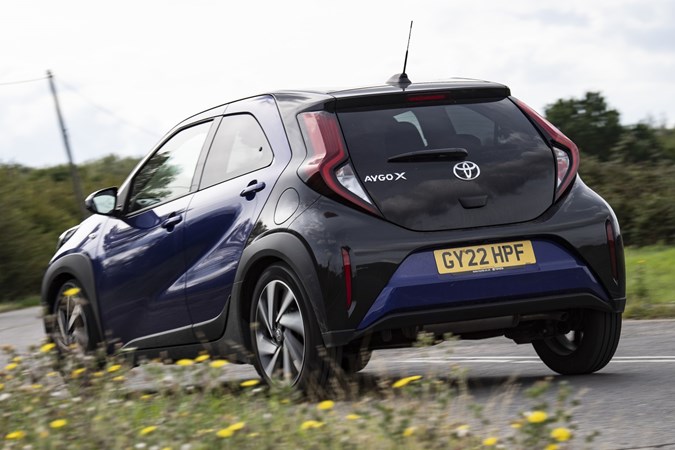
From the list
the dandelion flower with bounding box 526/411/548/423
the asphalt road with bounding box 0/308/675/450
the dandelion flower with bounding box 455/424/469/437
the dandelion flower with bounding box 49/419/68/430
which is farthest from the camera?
the asphalt road with bounding box 0/308/675/450

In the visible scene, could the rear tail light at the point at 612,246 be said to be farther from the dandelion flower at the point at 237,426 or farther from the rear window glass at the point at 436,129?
the dandelion flower at the point at 237,426

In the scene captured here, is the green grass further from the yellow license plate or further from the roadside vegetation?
the roadside vegetation

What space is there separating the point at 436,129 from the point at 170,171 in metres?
2.05

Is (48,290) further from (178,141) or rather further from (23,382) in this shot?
(23,382)

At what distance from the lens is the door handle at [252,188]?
6782 mm

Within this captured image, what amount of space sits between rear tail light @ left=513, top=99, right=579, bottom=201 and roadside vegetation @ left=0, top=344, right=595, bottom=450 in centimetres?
117

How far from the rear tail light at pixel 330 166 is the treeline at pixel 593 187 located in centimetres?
1761

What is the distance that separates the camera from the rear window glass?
6551 mm

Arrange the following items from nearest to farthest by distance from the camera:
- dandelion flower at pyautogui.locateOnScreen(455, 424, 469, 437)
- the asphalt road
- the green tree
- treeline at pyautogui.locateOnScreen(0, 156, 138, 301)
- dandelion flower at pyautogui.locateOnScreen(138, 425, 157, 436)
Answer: dandelion flower at pyautogui.locateOnScreen(455, 424, 469, 437) → dandelion flower at pyautogui.locateOnScreen(138, 425, 157, 436) → the asphalt road → treeline at pyautogui.locateOnScreen(0, 156, 138, 301) → the green tree

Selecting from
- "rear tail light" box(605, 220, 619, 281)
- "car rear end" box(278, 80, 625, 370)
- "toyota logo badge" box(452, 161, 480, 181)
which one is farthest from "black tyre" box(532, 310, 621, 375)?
"toyota logo badge" box(452, 161, 480, 181)

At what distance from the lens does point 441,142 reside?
661 cm

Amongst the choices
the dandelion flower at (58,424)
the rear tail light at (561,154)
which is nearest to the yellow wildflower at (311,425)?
the dandelion flower at (58,424)

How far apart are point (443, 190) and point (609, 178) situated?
20.0 metres

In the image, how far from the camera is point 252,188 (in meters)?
6.84
